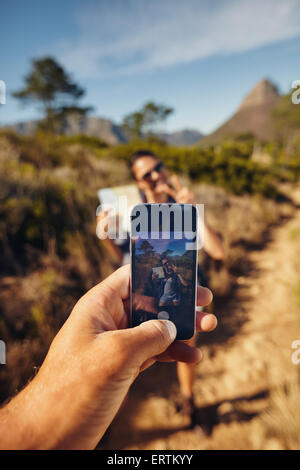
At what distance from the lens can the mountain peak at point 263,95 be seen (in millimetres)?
57478

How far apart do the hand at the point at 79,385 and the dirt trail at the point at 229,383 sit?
5.06ft

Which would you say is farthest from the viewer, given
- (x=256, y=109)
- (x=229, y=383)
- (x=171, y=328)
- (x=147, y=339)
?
(x=256, y=109)

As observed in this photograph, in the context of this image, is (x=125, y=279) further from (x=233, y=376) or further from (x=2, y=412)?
(x=233, y=376)

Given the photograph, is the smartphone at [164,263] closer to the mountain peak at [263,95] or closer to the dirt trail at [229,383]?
the dirt trail at [229,383]

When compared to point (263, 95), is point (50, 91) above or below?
below

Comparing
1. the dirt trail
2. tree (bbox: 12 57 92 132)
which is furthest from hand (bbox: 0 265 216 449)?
tree (bbox: 12 57 92 132)

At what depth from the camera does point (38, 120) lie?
19.0 metres

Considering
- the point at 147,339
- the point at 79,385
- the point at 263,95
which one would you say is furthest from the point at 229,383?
the point at 263,95

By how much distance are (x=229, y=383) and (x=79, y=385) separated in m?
2.11

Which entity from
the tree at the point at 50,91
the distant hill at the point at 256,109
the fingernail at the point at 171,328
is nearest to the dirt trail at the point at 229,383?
the fingernail at the point at 171,328

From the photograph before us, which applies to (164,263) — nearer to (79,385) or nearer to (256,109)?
(79,385)

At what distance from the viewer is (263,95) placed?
58.4m
